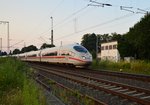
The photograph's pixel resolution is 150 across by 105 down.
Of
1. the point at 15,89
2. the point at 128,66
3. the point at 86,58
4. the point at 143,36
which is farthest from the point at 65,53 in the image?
the point at 15,89

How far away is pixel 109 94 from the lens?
15.3 meters

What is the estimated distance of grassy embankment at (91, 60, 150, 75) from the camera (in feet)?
107

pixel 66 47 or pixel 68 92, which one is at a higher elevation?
pixel 66 47

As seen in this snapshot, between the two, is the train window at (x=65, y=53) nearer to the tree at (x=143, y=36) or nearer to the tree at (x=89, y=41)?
the tree at (x=143, y=36)

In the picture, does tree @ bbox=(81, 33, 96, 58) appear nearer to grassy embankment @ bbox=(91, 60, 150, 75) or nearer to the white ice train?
the white ice train

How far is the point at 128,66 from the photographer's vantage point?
37.5 metres

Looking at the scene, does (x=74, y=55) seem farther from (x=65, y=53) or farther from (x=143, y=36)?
(x=143, y=36)

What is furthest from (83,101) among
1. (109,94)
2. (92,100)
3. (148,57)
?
(148,57)

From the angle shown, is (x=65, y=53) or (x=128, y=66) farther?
(x=65, y=53)

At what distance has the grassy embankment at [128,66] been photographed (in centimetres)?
3263

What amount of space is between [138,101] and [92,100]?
6.42 feet

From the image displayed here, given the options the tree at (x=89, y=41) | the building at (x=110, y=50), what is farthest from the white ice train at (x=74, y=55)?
the tree at (x=89, y=41)

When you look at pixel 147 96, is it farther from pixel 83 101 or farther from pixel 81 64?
pixel 81 64

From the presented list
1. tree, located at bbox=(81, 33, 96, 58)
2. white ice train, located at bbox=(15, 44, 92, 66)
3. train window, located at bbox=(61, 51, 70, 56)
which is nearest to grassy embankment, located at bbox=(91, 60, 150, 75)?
white ice train, located at bbox=(15, 44, 92, 66)
